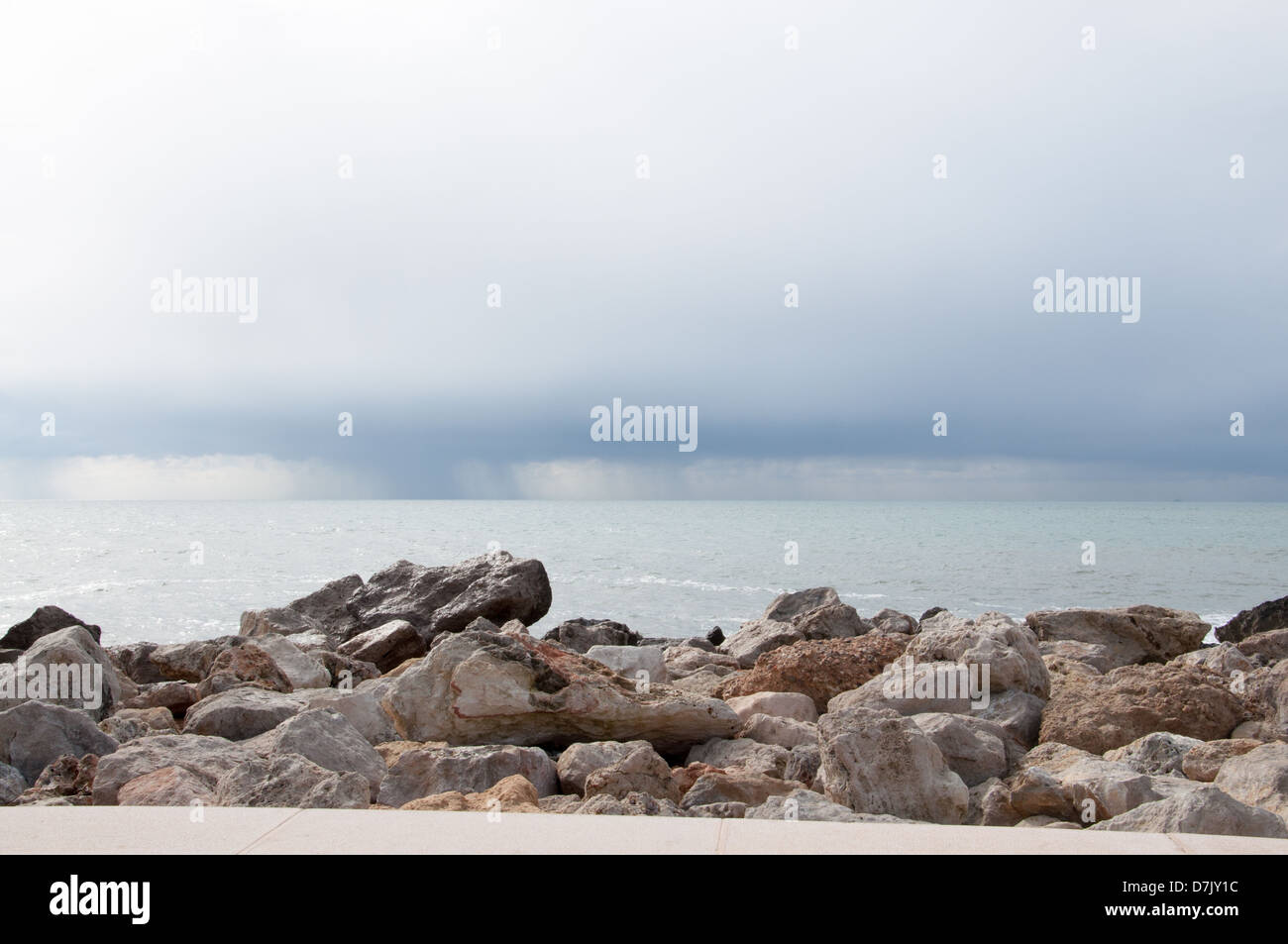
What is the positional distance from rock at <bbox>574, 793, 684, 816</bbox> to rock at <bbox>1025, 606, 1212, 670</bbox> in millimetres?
9725

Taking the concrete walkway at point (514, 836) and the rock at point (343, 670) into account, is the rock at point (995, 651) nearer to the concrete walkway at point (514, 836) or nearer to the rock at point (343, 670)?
the concrete walkway at point (514, 836)

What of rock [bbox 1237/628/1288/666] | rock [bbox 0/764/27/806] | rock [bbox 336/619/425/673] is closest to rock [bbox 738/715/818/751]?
rock [bbox 0/764/27/806]

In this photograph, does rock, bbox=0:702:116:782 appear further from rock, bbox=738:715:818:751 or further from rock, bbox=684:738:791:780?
rock, bbox=738:715:818:751

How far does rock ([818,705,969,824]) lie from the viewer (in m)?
5.29

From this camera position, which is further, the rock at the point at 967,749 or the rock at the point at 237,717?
the rock at the point at 237,717

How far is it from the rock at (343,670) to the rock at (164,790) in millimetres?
5240

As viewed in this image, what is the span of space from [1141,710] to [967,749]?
2.13 m

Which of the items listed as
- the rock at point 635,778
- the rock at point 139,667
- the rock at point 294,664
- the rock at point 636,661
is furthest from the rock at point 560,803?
the rock at point 139,667

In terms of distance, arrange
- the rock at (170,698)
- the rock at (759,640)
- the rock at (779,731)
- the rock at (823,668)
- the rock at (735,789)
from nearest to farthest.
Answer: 1. the rock at (735,789)
2. the rock at (779,731)
3. the rock at (170,698)
4. the rock at (823,668)
5. the rock at (759,640)

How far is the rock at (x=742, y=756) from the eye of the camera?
6.59m

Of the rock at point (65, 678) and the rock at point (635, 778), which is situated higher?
the rock at point (65, 678)

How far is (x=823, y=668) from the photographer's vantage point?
30.4 ft
